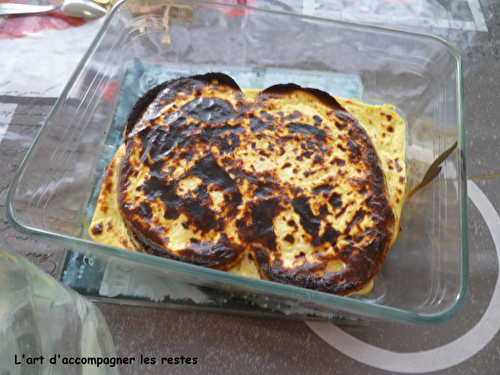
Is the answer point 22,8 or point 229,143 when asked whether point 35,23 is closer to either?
point 22,8

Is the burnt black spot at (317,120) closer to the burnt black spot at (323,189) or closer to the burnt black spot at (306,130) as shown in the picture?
the burnt black spot at (306,130)

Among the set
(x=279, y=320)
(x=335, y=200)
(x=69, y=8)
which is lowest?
(x=279, y=320)

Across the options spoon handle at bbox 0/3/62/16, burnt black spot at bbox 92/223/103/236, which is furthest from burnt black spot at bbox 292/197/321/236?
spoon handle at bbox 0/3/62/16

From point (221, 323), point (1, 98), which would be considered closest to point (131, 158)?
point (221, 323)

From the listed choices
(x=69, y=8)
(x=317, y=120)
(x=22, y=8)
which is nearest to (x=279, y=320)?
(x=317, y=120)

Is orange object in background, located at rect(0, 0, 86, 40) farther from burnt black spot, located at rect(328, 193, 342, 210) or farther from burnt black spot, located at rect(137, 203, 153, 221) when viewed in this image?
burnt black spot, located at rect(328, 193, 342, 210)
